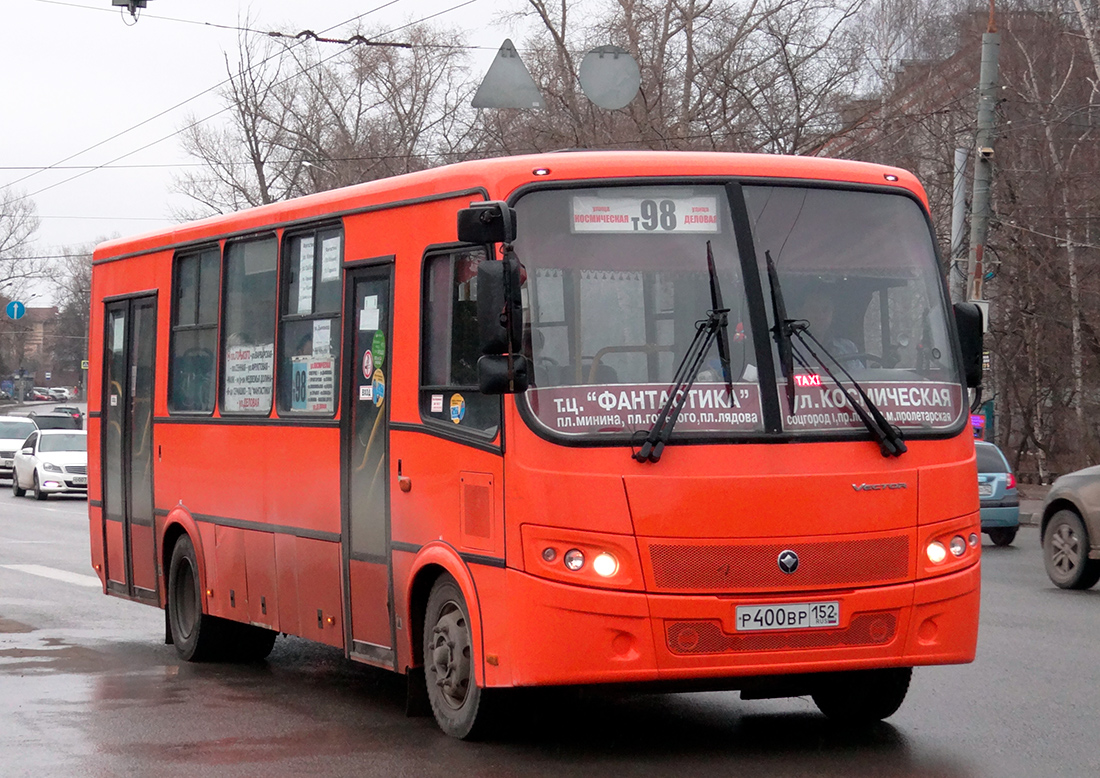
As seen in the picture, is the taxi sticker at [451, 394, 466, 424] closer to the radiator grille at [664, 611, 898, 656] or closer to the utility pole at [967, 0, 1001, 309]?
the radiator grille at [664, 611, 898, 656]

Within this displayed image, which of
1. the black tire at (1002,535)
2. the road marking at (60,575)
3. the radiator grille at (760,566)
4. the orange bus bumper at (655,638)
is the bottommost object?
the road marking at (60,575)

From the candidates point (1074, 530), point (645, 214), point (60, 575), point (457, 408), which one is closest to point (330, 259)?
point (457, 408)

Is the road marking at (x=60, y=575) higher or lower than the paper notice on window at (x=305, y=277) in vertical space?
lower

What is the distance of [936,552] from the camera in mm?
7480

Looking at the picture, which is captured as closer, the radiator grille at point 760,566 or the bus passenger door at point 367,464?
the radiator grille at point 760,566

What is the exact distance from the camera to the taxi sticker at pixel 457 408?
7.73 m

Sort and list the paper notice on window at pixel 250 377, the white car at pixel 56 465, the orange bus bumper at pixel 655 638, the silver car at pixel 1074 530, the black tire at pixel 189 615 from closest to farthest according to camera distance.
Result: the orange bus bumper at pixel 655 638
the paper notice on window at pixel 250 377
the black tire at pixel 189 615
the silver car at pixel 1074 530
the white car at pixel 56 465

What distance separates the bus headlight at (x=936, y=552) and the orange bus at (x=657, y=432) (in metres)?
0.01

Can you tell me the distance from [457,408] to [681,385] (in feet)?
3.72

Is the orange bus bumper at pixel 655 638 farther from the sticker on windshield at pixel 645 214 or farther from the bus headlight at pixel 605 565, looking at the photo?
the sticker on windshield at pixel 645 214

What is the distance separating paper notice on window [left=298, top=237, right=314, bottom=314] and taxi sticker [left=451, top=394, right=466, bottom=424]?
1.96 meters

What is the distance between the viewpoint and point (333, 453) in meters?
9.13

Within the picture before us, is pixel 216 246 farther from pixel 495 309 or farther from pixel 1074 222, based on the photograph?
pixel 1074 222

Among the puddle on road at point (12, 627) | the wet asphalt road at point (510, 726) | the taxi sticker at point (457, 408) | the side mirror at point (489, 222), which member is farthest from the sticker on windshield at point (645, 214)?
the puddle on road at point (12, 627)
